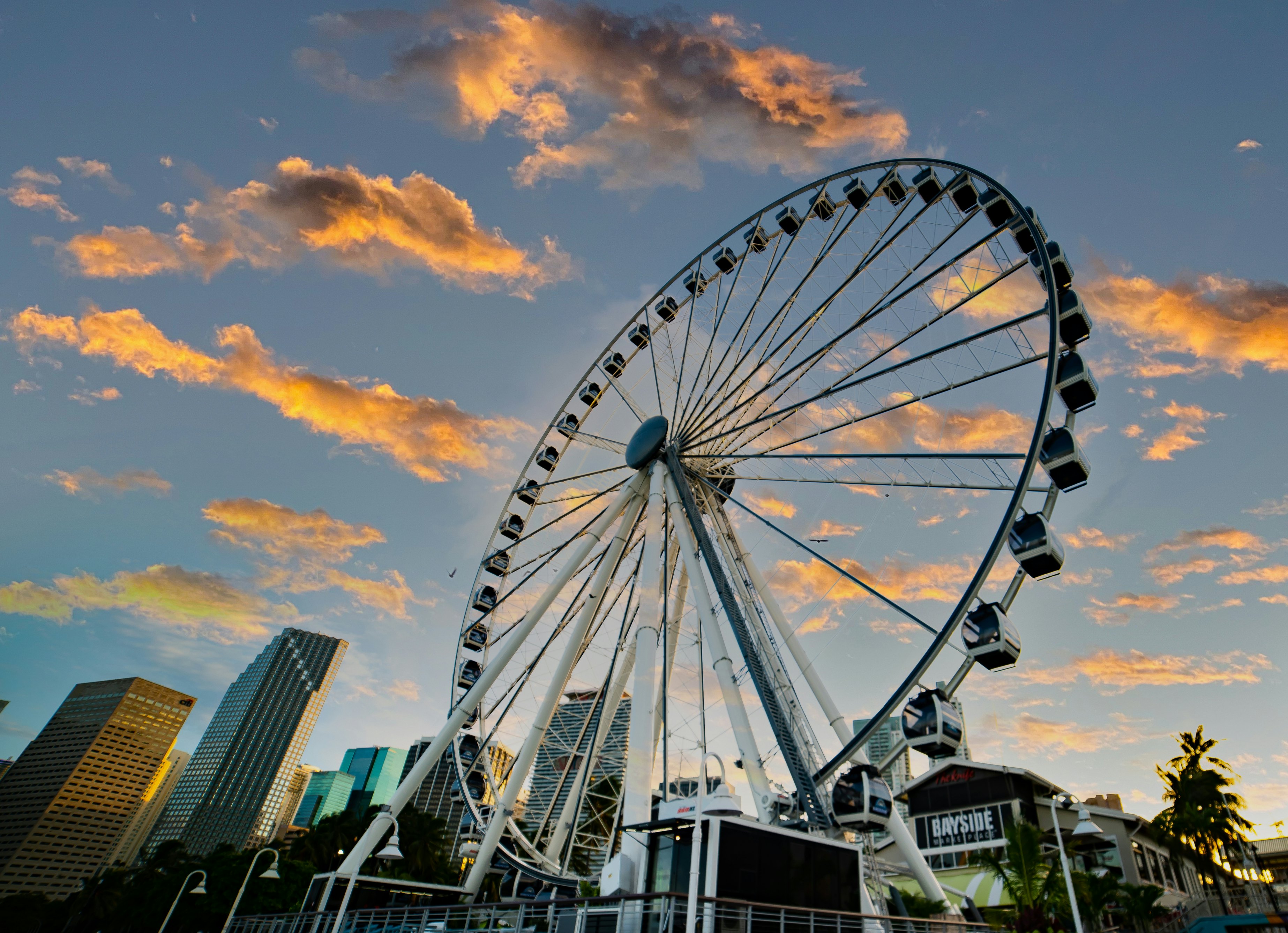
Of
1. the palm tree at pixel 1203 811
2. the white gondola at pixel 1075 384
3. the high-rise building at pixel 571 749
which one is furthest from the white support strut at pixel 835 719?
the palm tree at pixel 1203 811

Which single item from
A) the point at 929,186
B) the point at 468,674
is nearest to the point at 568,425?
the point at 468,674

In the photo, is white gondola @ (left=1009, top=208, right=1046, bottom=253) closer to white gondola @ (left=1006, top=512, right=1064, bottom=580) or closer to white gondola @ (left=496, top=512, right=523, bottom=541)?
white gondola @ (left=1006, top=512, right=1064, bottom=580)

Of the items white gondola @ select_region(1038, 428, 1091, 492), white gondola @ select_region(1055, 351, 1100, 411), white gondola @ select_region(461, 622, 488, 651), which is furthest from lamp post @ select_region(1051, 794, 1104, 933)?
white gondola @ select_region(461, 622, 488, 651)

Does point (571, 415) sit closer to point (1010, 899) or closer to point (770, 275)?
point (770, 275)

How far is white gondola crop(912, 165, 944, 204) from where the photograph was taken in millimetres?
23438

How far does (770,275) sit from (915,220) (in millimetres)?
5790

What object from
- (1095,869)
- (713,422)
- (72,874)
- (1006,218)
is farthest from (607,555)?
(72,874)

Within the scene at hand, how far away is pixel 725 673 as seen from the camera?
61.7ft

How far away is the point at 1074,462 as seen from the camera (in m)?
17.4

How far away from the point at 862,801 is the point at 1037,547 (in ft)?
→ 22.1

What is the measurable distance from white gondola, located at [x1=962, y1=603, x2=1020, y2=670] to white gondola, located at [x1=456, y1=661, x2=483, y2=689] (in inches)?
798

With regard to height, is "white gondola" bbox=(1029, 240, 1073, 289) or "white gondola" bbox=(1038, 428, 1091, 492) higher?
"white gondola" bbox=(1029, 240, 1073, 289)

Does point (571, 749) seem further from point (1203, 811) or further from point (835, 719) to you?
point (1203, 811)

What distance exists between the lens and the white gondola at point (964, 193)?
74.2 feet
